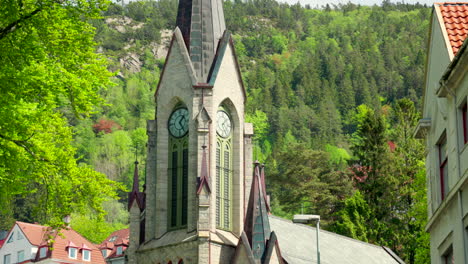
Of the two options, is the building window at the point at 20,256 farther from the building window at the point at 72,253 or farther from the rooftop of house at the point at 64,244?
the building window at the point at 72,253

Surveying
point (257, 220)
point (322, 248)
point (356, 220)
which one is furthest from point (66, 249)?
point (257, 220)

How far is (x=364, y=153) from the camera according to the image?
85.9 meters

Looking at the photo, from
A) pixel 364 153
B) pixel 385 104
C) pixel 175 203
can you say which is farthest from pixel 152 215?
pixel 385 104

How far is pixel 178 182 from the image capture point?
1996 inches

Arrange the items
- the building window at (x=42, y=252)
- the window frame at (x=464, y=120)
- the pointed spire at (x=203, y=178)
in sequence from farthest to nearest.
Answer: the building window at (x=42, y=252) → the pointed spire at (x=203, y=178) → the window frame at (x=464, y=120)

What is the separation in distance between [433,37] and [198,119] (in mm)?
23725

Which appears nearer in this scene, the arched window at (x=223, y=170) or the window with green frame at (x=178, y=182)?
the arched window at (x=223, y=170)

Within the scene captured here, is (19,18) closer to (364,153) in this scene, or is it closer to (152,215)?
(152,215)

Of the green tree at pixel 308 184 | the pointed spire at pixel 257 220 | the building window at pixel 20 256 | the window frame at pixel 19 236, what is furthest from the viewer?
the green tree at pixel 308 184

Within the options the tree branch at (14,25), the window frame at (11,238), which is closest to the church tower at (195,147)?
the tree branch at (14,25)

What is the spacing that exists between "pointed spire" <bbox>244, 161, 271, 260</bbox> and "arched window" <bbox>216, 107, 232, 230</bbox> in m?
1.71

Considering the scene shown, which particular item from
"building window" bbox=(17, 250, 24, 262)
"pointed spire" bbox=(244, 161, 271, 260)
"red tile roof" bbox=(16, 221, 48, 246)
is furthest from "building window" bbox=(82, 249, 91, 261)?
"pointed spire" bbox=(244, 161, 271, 260)

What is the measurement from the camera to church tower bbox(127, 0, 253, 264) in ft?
161

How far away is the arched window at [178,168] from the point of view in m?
50.2
